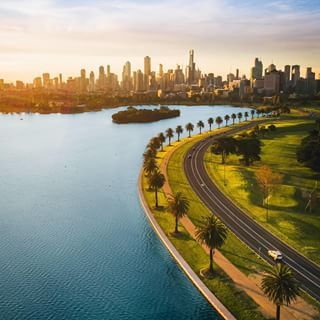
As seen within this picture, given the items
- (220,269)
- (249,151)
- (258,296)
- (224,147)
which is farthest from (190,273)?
(224,147)

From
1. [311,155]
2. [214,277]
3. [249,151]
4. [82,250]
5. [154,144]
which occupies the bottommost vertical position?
[82,250]

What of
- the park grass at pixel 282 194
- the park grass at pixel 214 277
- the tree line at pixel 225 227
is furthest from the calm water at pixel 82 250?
the park grass at pixel 282 194

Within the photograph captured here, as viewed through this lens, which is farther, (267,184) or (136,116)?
(136,116)

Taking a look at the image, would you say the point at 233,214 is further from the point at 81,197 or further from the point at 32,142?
the point at 32,142

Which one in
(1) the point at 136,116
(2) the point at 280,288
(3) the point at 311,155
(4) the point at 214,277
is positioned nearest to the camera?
(2) the point at 280,288

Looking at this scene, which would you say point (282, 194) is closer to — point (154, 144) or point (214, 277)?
point (214, 277)

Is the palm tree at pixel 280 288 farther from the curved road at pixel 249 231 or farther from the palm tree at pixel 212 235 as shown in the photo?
the palm tree at pixel 212 235

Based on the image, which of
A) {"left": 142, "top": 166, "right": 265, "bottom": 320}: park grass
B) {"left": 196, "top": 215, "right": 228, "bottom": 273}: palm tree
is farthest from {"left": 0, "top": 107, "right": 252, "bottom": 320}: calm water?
{"left": 196, "top": 215, "right": 228, "bottom": 273}: palm tree
